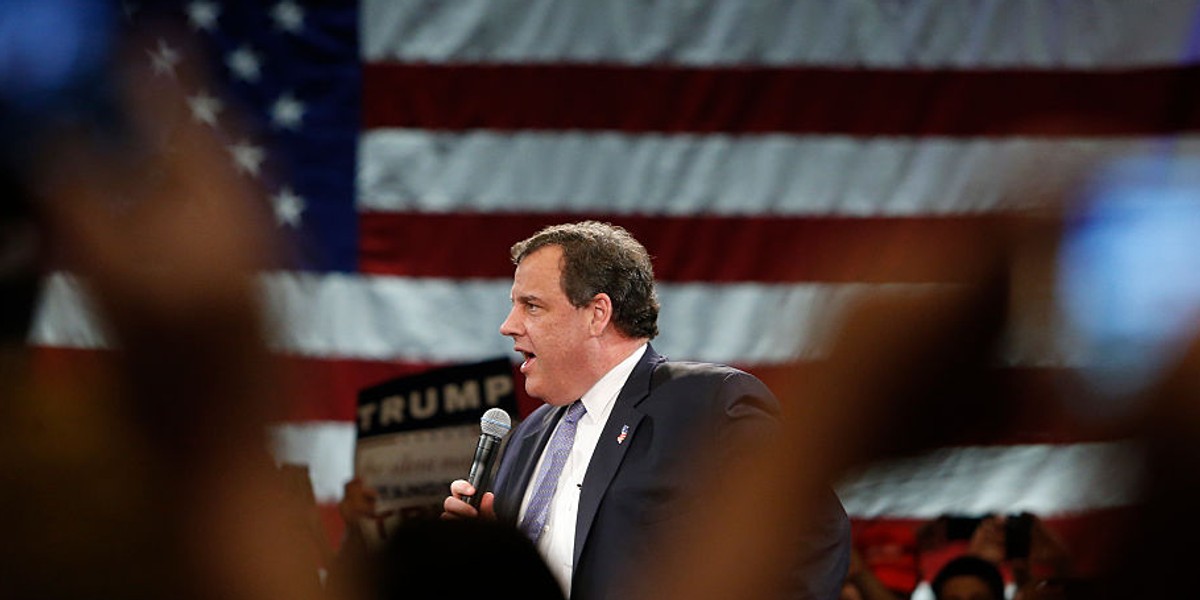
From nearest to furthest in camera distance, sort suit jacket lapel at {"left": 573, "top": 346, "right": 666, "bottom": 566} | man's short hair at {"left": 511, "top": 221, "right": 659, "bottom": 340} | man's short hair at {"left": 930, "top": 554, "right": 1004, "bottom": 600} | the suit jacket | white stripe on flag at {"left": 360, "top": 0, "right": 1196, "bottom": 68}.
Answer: the suit jacket, suit jacket lapel at {"left": 573, "top": 346, "right": 666, "bottom": 566}, man's short hair at {"left": 511, "top": 221, "right": 659, "bottom": 340}, man's short hair at {"left": 930, "top": 554, "right": 1004, "bottom": 600}, white stripe on flag at {"left": 360, "top": 0, "right": 1196, "bottom": 68}

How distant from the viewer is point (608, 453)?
6.91ft

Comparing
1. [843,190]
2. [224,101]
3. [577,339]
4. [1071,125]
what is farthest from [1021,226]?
[843,190]

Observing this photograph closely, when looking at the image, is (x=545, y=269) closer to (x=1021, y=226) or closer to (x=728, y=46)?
(x=728, y=46)

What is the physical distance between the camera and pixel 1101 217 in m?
0.28

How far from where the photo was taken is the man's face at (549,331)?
8.14ft

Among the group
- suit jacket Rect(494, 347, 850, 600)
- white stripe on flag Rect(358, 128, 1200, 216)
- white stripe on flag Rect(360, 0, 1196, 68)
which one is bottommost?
suit jacket Rect(494, 347, 850, 600)

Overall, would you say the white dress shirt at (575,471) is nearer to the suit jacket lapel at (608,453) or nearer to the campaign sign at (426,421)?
the suit jacket lapel at (608,453)

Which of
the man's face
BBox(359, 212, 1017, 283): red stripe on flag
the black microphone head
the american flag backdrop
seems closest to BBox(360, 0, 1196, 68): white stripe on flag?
the american flag backdrop

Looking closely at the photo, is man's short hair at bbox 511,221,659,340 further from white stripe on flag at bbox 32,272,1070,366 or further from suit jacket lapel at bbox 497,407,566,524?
white stripe on flag at bbox 32,272,1070,366

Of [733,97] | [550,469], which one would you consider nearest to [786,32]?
[733,97]

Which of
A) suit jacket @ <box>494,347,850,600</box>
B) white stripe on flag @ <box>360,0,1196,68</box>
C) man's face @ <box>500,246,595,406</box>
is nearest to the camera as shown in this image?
suit jacket @ <box>494,347,850,600</box>

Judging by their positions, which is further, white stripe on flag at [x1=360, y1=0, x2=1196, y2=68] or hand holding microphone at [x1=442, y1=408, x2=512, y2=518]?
white stripe on flag at [x1=360, y1=0, x2=1196, y2=68]

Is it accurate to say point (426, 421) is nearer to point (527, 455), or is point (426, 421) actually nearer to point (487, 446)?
point (527, 455)

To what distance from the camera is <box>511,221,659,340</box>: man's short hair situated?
2.59m
